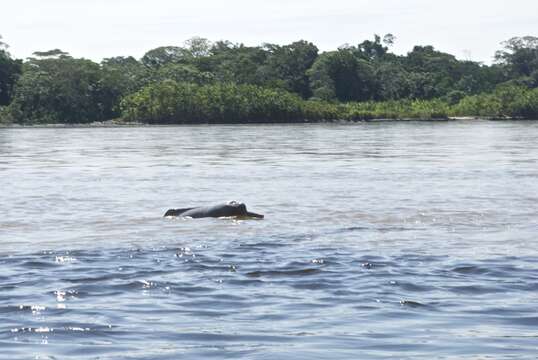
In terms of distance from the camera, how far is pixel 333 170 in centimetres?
3353

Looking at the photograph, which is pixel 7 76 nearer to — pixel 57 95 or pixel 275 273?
pixel 57 95

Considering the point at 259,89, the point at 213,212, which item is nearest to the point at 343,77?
the point at 259,89

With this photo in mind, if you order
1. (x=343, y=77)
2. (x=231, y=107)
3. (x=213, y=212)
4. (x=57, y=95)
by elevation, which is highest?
(x=343, y=77)

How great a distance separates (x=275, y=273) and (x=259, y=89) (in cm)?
10784

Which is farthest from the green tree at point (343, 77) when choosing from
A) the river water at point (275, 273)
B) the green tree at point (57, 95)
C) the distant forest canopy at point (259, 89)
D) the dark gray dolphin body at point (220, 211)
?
the dark gray dolphin body at point (220, 211)

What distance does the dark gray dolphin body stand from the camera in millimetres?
18656

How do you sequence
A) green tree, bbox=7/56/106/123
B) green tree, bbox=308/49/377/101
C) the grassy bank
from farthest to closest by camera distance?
green tree, bbox=308/49/377/101 → green tree, bbox=7/56/106/123 → the grassy bank

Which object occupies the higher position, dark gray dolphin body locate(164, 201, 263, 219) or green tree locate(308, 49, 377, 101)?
green tree locate(308, 49, 377, 101)

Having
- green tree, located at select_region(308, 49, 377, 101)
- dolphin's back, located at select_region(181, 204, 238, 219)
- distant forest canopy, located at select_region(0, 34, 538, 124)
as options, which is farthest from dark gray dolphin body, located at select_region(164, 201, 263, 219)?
green tree, located at select_region(308, 49, 377, 101)

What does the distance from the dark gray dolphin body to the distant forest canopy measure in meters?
97.3

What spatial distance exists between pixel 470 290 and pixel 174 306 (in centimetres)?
306

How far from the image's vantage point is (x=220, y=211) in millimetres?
18797

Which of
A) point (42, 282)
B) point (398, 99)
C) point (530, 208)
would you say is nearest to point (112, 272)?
point (42, 282)

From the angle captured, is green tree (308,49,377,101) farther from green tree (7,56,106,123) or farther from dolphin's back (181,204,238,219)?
dolphin's back (181,204,238,219)
